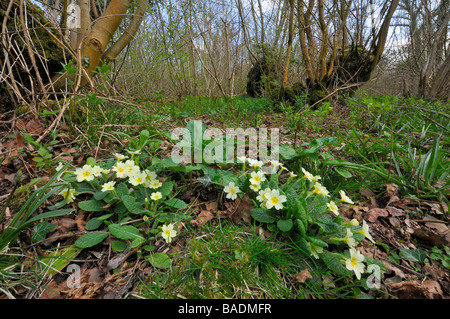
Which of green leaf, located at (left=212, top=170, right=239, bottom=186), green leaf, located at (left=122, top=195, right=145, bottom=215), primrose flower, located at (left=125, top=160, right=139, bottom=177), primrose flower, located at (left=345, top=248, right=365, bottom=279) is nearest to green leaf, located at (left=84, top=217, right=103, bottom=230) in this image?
green leaf, located at (left=122, top=195, right=145, bottom=215)

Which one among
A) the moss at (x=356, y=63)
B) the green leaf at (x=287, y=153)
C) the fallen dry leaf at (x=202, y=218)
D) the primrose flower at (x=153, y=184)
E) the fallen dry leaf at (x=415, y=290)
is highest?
the moss at (x=356, y=63)

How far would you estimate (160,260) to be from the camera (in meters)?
0.91

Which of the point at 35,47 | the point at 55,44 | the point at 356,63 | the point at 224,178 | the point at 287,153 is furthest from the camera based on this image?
the point at 356,63

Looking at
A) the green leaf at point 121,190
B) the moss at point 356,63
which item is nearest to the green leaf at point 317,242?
the green leaf at point 121,190

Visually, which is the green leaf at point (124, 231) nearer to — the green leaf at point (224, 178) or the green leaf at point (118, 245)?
the green leaf at point (118, 245)

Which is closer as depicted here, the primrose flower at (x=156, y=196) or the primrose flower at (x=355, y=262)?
the primrose flower at (x=355, y=262)

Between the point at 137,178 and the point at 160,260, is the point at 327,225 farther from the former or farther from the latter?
the point at 137,178

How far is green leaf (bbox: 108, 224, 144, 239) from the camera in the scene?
0.94 m

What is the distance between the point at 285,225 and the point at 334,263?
0.25m

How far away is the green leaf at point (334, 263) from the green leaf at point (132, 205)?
3.00ft

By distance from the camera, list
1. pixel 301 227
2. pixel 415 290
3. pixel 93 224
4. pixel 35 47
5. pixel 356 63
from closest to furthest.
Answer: pixel 415 290
pixel 301 227
pixel 93 224
pixel 35 47
pixel 356 63

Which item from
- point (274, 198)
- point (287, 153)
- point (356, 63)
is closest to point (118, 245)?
point (274, 198)

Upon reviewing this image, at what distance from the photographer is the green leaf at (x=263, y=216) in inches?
41.0
